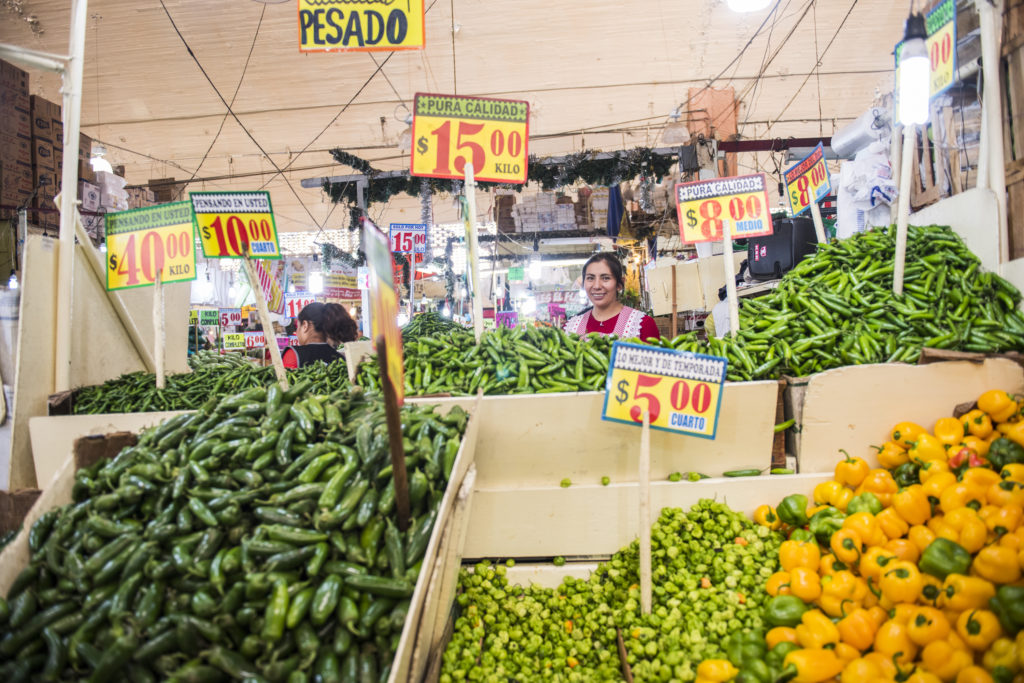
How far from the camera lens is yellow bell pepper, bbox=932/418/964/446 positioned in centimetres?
243

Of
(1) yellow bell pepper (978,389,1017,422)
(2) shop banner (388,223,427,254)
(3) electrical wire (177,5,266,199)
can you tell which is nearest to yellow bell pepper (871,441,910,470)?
(1) yellow bell pepper (978,389,1017,422)

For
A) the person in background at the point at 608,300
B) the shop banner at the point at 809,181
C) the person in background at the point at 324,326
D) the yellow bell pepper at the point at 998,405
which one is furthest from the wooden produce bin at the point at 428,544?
the shop banner at the point at 809,181

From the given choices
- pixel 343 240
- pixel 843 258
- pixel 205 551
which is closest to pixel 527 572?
pixel 205 551

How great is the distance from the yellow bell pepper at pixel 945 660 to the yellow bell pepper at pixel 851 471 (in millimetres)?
871

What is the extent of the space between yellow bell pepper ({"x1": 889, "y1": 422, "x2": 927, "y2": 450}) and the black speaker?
3.75 meters

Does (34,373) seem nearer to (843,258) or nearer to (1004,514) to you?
(1004,514)

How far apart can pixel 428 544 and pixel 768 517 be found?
5.49 feet

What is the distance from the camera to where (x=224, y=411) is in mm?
2393

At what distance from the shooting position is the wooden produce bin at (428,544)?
165 centimetres

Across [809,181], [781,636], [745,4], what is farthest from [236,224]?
[745,4]

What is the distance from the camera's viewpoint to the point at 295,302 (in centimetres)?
1526

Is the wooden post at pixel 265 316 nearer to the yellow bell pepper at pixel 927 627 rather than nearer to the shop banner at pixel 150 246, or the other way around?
the shop banner at pixel 150 246

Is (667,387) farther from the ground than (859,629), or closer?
farther from the ground

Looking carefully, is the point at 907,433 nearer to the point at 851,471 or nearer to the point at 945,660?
the point at 851,471
